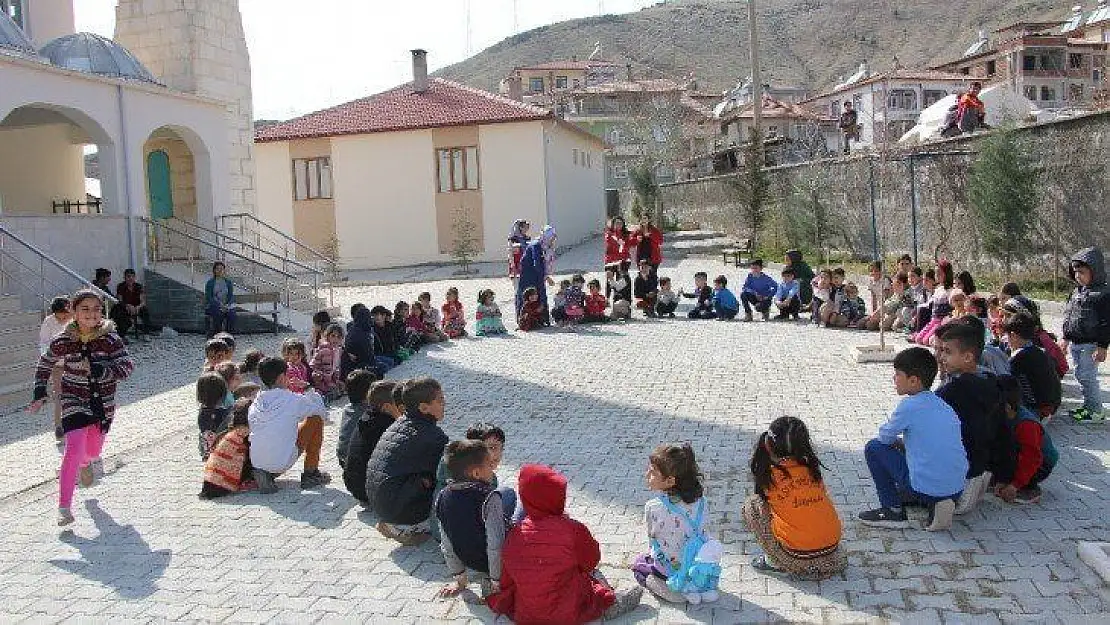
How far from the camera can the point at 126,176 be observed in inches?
738

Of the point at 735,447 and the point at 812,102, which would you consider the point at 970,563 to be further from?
the point at 812,102

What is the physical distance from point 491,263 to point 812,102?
Result: 5459cm

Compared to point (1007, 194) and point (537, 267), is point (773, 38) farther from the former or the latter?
point (537, 267)

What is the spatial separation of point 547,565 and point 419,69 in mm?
34654

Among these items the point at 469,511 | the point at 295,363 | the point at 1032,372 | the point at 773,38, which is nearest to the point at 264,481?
the point at 295,363

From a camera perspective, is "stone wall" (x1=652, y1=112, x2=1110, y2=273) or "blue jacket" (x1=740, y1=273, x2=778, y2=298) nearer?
"stone wall" (x1=652, y1=112, x2=1110, y2=273)

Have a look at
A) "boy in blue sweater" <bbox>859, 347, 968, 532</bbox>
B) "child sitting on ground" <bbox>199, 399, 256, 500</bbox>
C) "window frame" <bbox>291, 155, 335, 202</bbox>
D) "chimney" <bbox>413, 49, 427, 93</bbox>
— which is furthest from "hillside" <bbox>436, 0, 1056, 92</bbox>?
"child sitting on ground" <bbox>199, 399, 256, 500</bbox>

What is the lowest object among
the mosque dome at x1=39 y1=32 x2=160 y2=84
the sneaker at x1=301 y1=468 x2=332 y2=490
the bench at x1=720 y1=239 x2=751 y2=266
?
the sneaker at x1=301 y1=468 x2=332 y2=490

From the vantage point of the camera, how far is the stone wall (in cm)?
1638

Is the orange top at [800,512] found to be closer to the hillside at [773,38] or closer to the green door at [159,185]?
the green door at [159,185]

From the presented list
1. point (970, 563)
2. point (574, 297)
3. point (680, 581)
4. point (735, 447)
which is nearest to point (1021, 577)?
point (970, 563)

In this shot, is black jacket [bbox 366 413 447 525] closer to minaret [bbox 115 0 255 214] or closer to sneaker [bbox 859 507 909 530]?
sneaker [bbox 859 507 909 530]

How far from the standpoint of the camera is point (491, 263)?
33344mm

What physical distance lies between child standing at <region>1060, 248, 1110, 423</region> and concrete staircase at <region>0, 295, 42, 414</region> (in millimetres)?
11478
